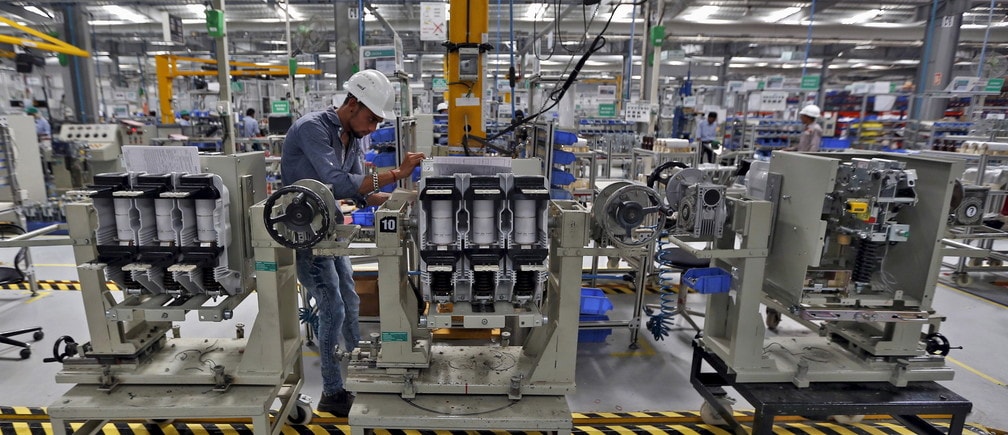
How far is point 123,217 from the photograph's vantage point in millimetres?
2246

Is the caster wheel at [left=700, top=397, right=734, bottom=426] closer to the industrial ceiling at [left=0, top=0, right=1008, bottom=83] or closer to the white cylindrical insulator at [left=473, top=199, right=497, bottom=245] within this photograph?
the white cylindrical insulator at [left=473, top=199, right=497, bottom=245]

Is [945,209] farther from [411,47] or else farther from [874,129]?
[411,47]

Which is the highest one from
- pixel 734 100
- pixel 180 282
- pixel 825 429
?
pixel 734 100

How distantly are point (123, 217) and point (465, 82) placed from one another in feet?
9.37

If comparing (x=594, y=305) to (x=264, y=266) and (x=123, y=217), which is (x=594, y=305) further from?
(x=123, y=217)

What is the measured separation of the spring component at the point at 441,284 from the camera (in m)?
2.25

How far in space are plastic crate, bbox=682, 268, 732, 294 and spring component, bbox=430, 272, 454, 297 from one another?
1.30 m

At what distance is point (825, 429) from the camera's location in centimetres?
309

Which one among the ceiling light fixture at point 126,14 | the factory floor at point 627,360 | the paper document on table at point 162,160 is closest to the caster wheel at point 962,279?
the factory floor at point 627,360

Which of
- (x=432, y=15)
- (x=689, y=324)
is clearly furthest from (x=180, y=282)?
(x=689, y=324)

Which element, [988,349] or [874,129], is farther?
[874,129]

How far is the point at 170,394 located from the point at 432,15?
394 centimetres

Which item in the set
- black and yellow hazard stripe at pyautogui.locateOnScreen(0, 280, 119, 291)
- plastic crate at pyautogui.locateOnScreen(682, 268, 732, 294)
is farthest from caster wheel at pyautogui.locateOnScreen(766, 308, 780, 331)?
black and yellow hazard stripe at pyautogui.locateOnScreen(0, 280, 119, 291)

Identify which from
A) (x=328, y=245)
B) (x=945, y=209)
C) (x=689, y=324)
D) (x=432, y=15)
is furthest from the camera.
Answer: (x=432, y=15)
